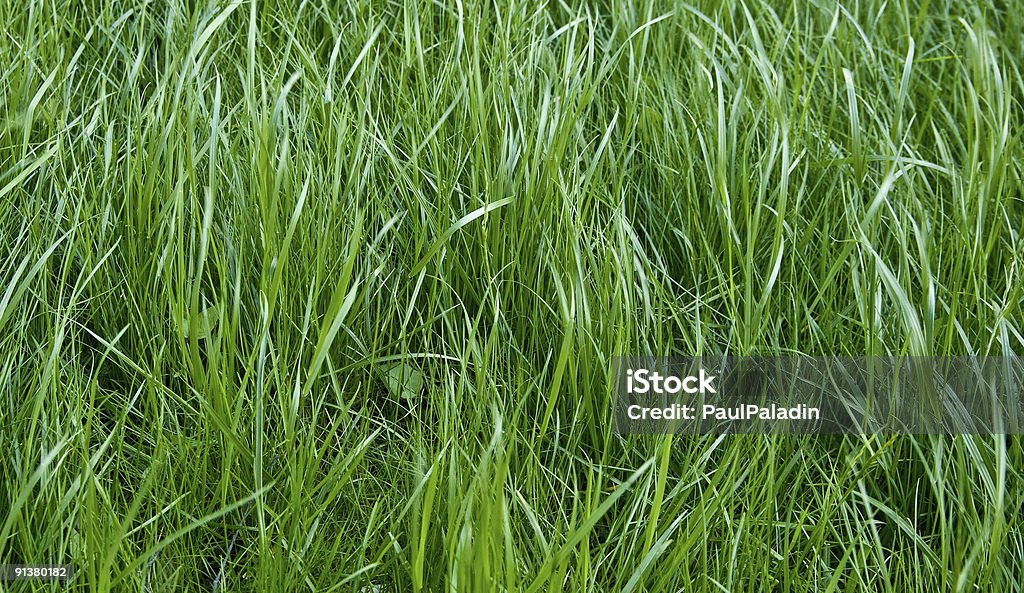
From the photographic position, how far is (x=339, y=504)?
156 cm

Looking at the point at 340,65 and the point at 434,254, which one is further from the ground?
the point at 340,65

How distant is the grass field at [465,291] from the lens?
148 cm

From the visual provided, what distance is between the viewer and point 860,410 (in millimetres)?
1674

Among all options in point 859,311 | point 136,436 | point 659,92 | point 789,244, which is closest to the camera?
point 136,436

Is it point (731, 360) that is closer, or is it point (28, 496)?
point (28, 496)

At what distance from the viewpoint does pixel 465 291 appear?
6.00ft

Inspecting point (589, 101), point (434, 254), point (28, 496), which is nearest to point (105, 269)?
point (28, 496)

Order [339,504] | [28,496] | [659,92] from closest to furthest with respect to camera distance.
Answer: [28,496] < [339,504] < [659,92]

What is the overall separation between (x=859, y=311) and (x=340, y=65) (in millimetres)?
1410

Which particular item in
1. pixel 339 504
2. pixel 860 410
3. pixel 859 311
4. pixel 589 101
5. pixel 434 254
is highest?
pixel 589 101

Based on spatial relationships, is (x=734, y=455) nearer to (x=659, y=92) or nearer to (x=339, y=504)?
(x=339, y=504)

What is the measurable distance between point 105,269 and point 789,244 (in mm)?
1461

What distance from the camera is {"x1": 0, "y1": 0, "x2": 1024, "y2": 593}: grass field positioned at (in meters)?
1.48

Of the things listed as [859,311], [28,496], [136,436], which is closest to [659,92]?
[859,311]
